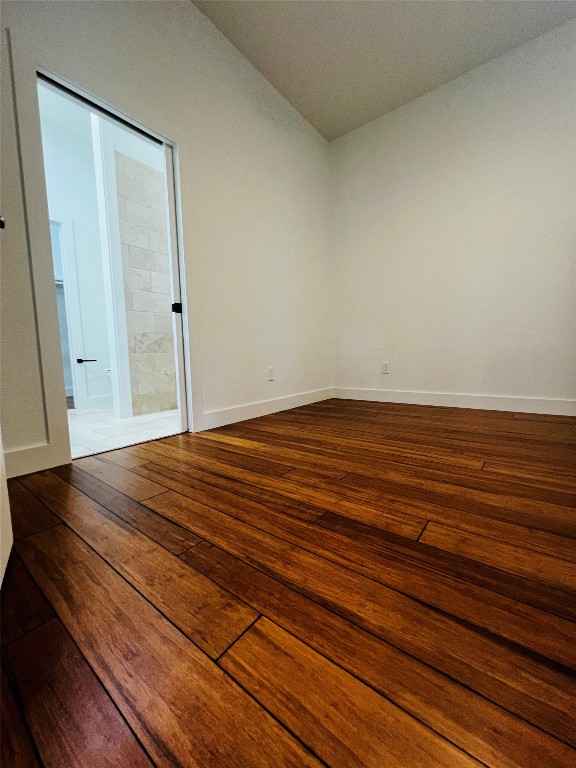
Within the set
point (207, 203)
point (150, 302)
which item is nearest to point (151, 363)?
point (150, 302)

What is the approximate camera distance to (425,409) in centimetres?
260

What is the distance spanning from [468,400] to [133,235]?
3264 millimetres

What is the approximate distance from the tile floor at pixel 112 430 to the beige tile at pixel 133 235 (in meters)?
1.58

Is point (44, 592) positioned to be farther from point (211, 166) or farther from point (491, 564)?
point (211, 166)

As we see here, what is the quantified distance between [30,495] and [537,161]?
11.5 ft

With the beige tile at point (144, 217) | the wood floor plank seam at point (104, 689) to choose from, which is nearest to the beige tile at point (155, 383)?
the beige tile at point (144, 217)

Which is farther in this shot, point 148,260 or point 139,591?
point 148,260

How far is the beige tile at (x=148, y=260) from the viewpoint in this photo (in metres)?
2.89

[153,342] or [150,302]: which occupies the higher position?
[150,302]

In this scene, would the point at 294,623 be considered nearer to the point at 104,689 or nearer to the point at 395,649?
the point at 395,649

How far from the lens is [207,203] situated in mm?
2045

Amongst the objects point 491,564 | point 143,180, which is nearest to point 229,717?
point 491,564

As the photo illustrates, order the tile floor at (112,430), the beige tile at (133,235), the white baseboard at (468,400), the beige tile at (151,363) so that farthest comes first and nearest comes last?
the beige tile at (151,363) → the beige tile at (133,235) → the white baseboard at (468,400) → the tile floor at (112,430)

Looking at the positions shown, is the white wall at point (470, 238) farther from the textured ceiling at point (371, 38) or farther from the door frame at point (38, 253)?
the door frame at point (38, 253)
